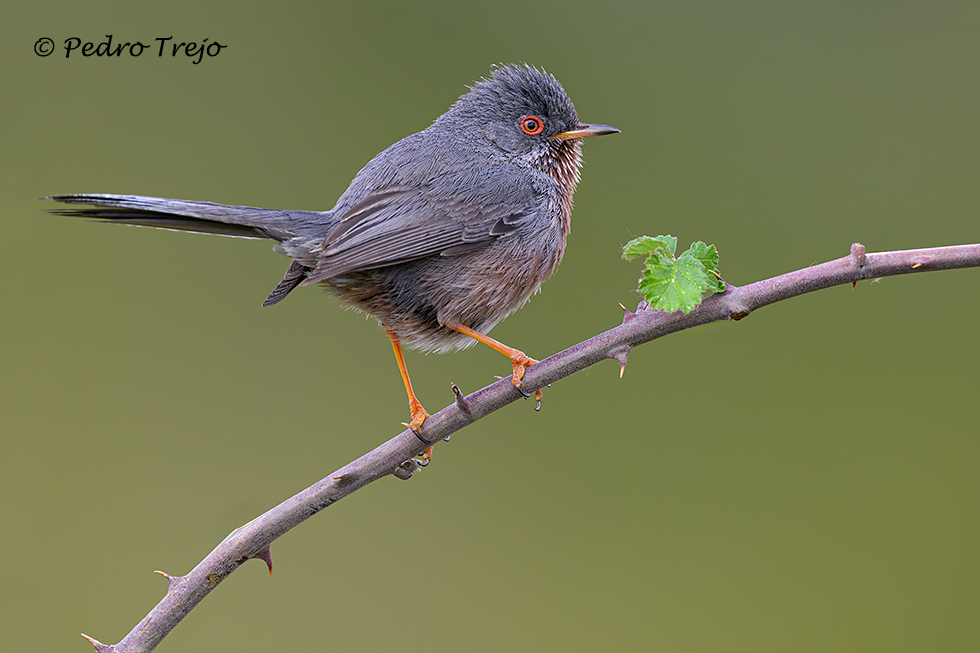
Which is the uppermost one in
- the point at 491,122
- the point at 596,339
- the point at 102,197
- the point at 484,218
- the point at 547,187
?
the point at 491,122

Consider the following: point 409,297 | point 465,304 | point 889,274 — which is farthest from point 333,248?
point 889,274

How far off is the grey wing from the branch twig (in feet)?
2.08

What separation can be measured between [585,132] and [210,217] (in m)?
1.34

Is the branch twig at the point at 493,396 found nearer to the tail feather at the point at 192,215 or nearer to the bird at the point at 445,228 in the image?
the bird at the point at 445,228

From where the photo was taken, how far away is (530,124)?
112 inches

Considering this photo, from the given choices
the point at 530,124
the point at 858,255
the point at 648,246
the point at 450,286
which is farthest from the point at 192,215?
the point at 858,255

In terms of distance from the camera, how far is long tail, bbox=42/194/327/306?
2.08 m

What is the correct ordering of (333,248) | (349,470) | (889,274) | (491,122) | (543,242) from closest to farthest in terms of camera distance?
(889,274) < (349,470) < (333,248) < (543,242) < (491,122)

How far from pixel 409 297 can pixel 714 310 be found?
111 cm

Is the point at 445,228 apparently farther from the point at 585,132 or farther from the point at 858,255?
the point at 858,255

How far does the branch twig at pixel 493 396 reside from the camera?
1.74 metres

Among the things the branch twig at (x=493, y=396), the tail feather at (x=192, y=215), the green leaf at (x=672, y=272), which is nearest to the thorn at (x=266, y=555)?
the branch twig at (x=493, y=396)

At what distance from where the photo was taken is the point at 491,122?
286cm

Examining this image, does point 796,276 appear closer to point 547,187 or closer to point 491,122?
point 547,187
